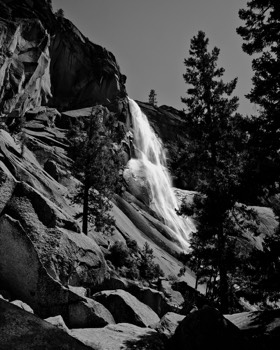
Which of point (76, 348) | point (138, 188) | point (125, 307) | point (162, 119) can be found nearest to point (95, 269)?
point (125, 307)

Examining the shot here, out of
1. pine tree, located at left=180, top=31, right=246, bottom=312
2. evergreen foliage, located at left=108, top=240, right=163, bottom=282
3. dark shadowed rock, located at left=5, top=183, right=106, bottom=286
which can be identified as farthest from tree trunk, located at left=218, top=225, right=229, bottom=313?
evergreen foliage, located at left=108, top=240, right=163, bottom=282

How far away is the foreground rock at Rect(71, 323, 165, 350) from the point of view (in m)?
8.62

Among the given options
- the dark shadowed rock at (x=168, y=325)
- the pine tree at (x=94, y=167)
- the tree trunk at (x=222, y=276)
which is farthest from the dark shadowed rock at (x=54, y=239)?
the pine tree at (x=94, y=167)

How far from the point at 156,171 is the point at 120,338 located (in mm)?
51532

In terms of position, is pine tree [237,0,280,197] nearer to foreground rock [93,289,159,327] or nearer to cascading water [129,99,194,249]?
foreground rock [93,289,159,327]

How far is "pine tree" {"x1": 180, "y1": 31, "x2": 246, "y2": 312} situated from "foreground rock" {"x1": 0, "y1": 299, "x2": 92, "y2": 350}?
40.4 ft

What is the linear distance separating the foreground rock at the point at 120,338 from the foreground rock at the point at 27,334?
212 inches

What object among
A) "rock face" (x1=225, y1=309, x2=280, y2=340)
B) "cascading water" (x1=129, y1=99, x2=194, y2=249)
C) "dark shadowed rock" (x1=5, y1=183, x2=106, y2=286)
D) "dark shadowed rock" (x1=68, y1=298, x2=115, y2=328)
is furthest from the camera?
"cascading water" (x1=129, y1=99, x2=194, y2=249)

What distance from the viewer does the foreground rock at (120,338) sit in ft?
28.3

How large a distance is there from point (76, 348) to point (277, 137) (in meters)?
9.72

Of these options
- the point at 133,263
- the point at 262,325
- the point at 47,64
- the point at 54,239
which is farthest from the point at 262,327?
the point at 47,64

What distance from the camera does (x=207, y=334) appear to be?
8.09 metres

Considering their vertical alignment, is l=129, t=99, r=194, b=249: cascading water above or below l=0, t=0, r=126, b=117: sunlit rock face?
below

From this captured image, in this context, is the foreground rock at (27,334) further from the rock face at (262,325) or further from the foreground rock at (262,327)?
the rock face at (262,325)
